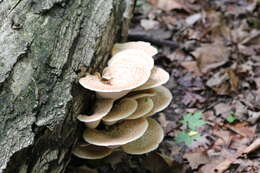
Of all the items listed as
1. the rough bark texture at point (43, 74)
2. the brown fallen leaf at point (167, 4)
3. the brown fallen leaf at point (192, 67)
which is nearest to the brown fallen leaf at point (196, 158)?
the rough bark texture at point (43, 74)

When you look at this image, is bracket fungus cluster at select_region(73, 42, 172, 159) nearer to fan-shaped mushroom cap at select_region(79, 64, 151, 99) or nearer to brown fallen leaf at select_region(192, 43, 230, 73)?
fan-shaped mushroom cap at select_region(79, 64, 151, 99)

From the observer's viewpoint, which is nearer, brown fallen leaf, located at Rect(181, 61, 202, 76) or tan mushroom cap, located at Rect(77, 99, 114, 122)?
tan mushroom cap, located at Rect(77, 99, 114, 122)

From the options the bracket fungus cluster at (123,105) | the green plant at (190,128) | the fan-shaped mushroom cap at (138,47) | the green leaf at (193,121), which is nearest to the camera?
the bracket fungus cluster at (123,105)

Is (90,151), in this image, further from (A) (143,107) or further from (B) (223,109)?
(B) (223,109)

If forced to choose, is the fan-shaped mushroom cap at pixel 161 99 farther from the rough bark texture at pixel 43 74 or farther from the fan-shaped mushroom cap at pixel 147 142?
the rough bark texture at pixel 43 74

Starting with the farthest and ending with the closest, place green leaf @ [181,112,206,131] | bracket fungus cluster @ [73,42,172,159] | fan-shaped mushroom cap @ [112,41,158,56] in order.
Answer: green leaf @ [181,112,206,131] → fan-shaped mushroom cap @ [112,41,158,56] → bracket fungus cluster @ [73,42,172,159]

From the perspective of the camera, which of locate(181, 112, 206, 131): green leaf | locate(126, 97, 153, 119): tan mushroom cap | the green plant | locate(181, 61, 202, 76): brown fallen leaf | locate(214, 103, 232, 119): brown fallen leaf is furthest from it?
locate(181, 61, 202, 76): brown fallen leaf

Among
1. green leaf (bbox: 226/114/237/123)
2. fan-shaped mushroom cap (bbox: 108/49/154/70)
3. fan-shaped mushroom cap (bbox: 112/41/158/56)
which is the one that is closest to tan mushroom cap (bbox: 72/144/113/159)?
fan-shaped mushroom cap (bbox: 108/49/154/70)
